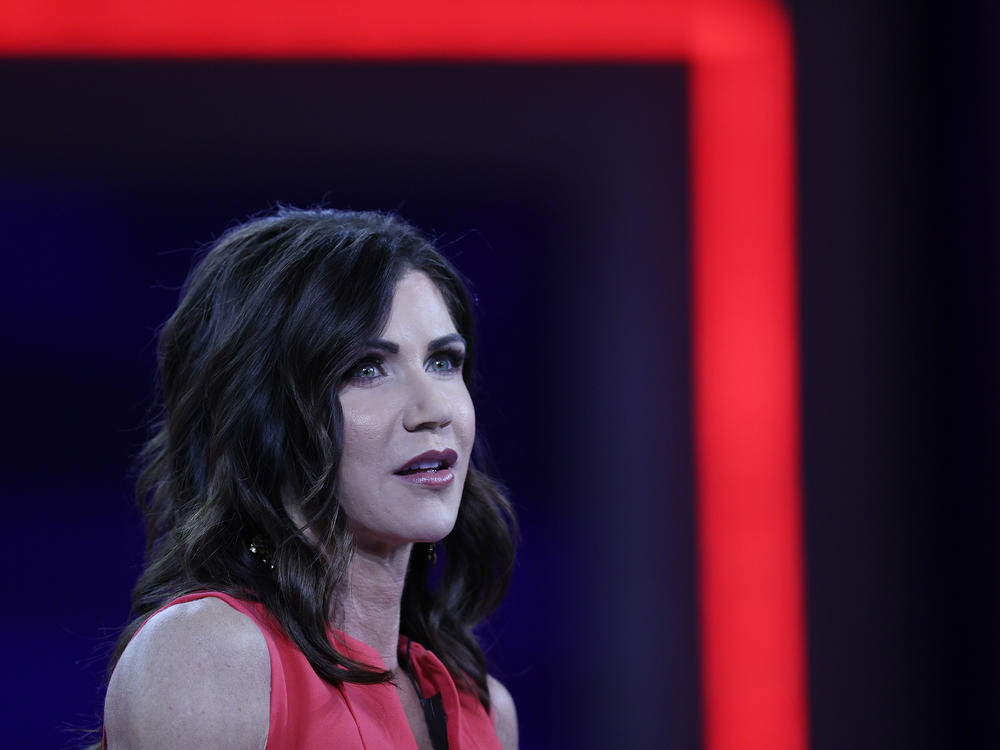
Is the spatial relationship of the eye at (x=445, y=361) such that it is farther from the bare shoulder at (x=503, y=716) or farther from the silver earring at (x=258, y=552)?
the bare shoulder at (x=503, y=716)

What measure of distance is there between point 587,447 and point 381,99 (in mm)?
911

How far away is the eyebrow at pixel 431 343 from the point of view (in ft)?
4.72

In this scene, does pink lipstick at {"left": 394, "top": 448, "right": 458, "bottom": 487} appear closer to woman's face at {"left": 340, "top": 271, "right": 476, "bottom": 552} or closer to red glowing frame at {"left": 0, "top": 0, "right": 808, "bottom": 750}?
woman's face at {"left": 340, "top": 271, "right": 476, "bottom": 552}

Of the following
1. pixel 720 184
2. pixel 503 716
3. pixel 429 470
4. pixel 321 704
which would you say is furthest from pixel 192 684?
pixel 720 184

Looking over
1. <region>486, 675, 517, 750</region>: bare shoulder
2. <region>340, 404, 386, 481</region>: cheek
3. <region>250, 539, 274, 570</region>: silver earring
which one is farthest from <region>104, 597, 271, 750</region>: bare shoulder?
<region>486, 675, 517, 750</region>: bare shoulder

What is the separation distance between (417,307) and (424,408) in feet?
0.54

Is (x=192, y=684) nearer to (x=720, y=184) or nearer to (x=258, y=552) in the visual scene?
(x=258, y=552)

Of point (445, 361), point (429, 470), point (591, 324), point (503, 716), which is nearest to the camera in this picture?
point (429, 470)

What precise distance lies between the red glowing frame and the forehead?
1.04 meters

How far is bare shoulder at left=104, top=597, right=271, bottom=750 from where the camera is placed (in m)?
1.21

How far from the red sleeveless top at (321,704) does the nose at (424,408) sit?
0.99ft

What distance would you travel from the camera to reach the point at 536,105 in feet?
8.20

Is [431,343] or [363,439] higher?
[431,343]

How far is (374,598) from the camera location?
1540 millimetres
